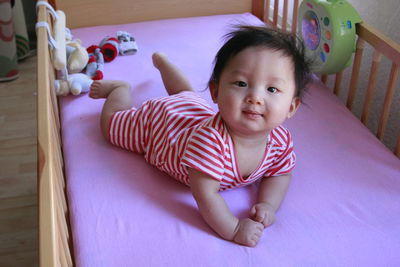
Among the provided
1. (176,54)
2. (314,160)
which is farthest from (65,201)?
(176,54)

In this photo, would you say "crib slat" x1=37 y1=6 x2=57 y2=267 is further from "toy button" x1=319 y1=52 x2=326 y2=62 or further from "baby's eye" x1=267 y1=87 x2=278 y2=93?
"toy button" x1=319 y1=52 x2=326 y2=62

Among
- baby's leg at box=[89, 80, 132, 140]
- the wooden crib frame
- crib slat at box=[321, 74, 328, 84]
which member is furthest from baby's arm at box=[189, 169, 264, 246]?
crib slat at box=[321, 74, 328, 84]

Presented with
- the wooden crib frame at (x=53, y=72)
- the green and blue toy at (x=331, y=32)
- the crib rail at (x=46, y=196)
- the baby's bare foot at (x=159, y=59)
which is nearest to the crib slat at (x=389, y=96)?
the wooden crib frame at (x=53, y=72)

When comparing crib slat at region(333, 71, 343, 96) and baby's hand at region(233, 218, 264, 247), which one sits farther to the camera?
crib slat at region(333, 71, 343, 96)

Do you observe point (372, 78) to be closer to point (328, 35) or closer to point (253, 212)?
point (328, 35)

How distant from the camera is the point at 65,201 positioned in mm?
1013

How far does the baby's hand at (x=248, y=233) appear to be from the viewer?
0.86 meters

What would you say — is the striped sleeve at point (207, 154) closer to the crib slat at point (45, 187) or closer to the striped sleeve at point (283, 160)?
the striped sleeve at point (283, 160)

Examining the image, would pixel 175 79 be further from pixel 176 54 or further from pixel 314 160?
pixel 314 160

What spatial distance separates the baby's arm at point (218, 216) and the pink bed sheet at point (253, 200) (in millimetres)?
19

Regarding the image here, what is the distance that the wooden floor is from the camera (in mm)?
1367

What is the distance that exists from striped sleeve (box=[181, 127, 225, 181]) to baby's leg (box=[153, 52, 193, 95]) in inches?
15.6

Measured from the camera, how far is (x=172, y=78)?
1.34 meters

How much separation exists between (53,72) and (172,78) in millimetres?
396
